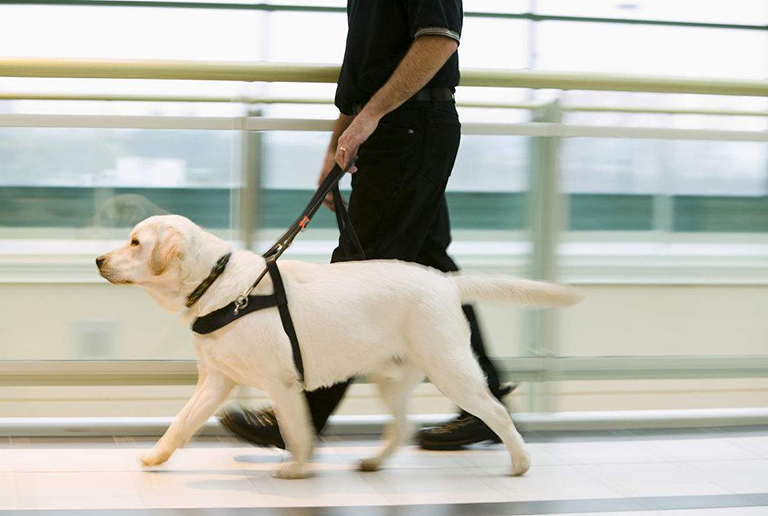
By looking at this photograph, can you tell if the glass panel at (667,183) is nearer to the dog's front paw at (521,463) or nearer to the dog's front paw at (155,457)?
the dog's front paw at (521,463)

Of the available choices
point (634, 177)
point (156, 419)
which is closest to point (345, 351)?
point (156, 419)

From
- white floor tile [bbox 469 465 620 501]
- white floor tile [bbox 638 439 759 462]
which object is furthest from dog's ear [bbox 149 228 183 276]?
white floor tile [bbox 638 439 759 462]

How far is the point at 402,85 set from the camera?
2.38 meters

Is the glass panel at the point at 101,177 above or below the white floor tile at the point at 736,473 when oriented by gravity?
above

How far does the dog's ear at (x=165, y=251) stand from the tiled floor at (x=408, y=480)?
21.3 inches

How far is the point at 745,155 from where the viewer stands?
3.36 meters

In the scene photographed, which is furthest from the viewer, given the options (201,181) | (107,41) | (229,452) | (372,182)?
(107,41)

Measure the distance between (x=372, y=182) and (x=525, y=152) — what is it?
77cm

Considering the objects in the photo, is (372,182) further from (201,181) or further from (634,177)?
(634,177)

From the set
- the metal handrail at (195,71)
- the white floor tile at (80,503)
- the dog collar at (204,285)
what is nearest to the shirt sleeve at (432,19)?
the metal handrail at (195,71)

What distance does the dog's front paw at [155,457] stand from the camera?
246cm

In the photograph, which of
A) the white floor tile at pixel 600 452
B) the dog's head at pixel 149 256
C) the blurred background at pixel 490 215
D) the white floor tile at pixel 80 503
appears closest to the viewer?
the white floor tile at pixel 80 503

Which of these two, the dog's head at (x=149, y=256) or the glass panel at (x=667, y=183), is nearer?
the dog's head at (x=149, y=256)

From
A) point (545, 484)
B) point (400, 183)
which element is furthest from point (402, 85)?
point (545, 484)
